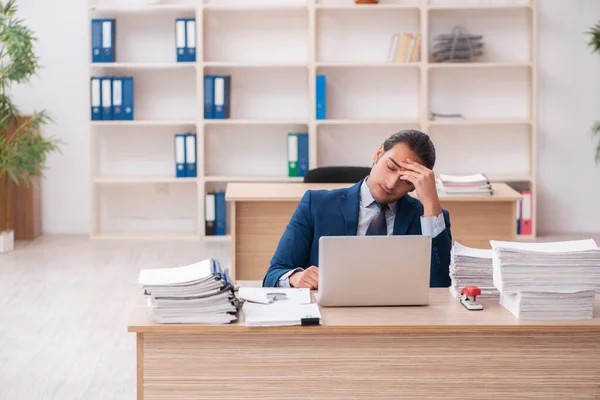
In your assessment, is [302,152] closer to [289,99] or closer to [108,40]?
[289,99]

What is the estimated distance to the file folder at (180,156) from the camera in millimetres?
7246

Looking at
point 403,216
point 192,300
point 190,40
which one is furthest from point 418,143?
point 190,40

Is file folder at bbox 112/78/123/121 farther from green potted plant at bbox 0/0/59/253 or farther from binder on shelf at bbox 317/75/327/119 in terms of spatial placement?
binder on shelf at bbox 317/75/327/119

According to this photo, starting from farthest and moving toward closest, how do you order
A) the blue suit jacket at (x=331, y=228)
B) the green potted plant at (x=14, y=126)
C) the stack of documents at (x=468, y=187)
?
the green potted plant at (x=14, y=126)
the stack of documents at (x=468, y=187)
the blue suit jacket at (x=331, y=228)

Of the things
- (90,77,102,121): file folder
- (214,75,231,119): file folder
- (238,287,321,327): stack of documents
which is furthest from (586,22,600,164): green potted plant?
(238,287,321,327): stack of documents

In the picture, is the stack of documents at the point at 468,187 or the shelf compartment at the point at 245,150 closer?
the stack of documents at the point at 468,187

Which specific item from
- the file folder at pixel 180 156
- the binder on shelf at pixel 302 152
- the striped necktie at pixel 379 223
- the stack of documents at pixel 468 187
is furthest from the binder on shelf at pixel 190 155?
the striped necktie at pixel 379 223

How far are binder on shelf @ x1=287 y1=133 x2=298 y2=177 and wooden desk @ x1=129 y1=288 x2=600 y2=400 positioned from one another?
15.7 feet

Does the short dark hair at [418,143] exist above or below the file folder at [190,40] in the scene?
below

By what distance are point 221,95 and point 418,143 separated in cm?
440

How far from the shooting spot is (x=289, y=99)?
295 inches

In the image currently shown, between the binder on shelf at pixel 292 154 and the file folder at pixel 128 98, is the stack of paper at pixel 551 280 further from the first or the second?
the file folder at pixel 128 98

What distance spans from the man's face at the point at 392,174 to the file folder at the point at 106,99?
459 cm

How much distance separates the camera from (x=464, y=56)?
23.4ft
